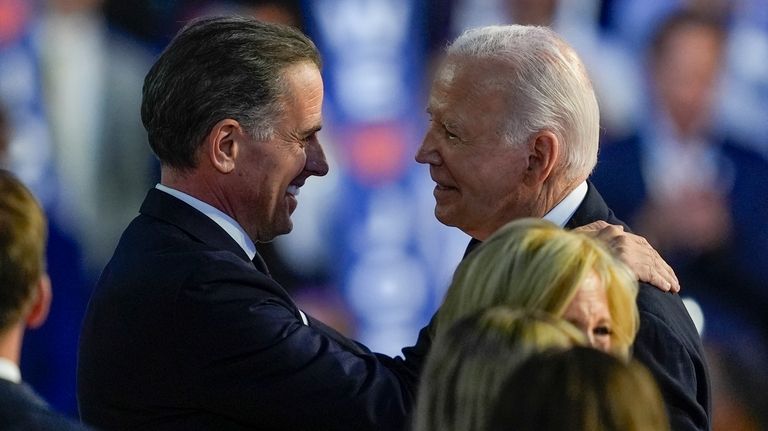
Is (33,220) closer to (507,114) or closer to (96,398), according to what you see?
(96,398)

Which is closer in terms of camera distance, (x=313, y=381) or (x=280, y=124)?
(x=313, y=381)

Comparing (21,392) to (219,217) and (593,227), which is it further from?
(593,227)

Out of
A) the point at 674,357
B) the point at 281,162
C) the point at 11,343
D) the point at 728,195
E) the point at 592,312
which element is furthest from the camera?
the point at 728,195

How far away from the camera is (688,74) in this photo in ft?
15.4

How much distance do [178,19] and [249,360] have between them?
2.28 m

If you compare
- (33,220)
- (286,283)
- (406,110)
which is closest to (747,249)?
(406,110)

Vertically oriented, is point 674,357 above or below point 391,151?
above

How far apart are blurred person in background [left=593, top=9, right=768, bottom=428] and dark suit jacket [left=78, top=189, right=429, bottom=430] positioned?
2.15 m

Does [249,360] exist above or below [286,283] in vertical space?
above

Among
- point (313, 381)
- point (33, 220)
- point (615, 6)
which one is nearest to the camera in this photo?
point (33, 220)

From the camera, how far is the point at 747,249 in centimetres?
Result: 467

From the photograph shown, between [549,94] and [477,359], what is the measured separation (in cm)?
119

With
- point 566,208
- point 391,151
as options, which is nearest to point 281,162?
point 566,208

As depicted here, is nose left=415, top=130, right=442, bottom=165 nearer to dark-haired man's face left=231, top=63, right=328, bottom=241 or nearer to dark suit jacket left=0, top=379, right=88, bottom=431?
dark-haired man's face left=231, top=63, right=328, bottom=241
